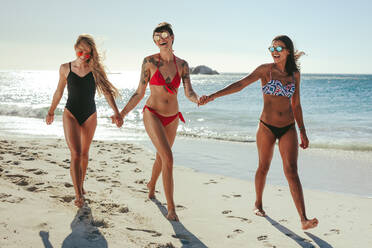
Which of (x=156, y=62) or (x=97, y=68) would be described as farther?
(x=97, y=68)

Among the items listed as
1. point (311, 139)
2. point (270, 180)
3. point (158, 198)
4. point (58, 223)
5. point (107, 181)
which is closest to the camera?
point (58, 223)

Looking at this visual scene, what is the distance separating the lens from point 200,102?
4805 mm

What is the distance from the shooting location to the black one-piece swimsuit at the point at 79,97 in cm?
477

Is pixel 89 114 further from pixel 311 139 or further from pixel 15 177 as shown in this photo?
pixel 311 139

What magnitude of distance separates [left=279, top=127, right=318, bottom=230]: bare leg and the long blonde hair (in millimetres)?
2347

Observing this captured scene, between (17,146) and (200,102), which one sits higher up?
(200,102)

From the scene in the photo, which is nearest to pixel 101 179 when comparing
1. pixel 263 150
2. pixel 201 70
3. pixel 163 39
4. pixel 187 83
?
pixel 187 83

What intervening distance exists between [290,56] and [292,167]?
51.9 inches

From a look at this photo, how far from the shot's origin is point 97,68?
495 centimetres

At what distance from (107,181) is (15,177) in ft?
4.65

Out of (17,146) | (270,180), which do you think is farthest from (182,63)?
(17,146)

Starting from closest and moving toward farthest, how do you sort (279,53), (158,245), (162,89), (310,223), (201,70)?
(158,245) < (310,223) < (279,53) < (162,89) < (201,70)

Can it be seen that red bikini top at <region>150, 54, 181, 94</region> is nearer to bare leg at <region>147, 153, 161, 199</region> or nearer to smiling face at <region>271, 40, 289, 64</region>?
bare leg at <region>147, 153, 161, 199</region>

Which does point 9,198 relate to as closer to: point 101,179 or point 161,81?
point 101,179
